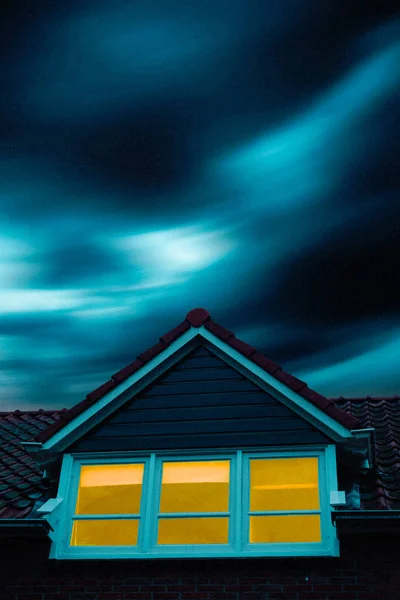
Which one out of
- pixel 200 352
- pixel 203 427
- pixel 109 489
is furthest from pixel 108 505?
pixel 200 352

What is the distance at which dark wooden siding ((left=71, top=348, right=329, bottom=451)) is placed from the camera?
985 centimetres

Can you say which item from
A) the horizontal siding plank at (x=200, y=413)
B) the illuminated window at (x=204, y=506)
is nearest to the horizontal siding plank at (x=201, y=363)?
the horizontal siding plank at (x=200, y=413)

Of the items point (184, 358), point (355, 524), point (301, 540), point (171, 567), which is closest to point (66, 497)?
point (171, 567)

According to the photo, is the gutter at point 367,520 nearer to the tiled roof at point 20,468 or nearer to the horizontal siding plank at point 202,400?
the horizontal siding plank at point 202,400

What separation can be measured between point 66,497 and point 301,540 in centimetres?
336

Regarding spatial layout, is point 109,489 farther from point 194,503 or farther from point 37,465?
point 37,465

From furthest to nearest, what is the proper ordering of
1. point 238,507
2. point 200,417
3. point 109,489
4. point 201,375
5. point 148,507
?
point 201,375
point 200,417
point 109,489
point 148,507
point 238,507

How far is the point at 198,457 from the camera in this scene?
9953mm

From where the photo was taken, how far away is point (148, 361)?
1041 cm

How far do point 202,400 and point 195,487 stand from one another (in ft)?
A: 4.18

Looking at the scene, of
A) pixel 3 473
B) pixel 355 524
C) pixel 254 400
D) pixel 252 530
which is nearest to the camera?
pixel 355 524

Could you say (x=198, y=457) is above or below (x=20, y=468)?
below

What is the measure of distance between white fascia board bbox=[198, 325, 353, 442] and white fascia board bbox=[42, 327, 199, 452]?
1.35 feet

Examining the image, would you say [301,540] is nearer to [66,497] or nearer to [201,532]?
[201,532]
